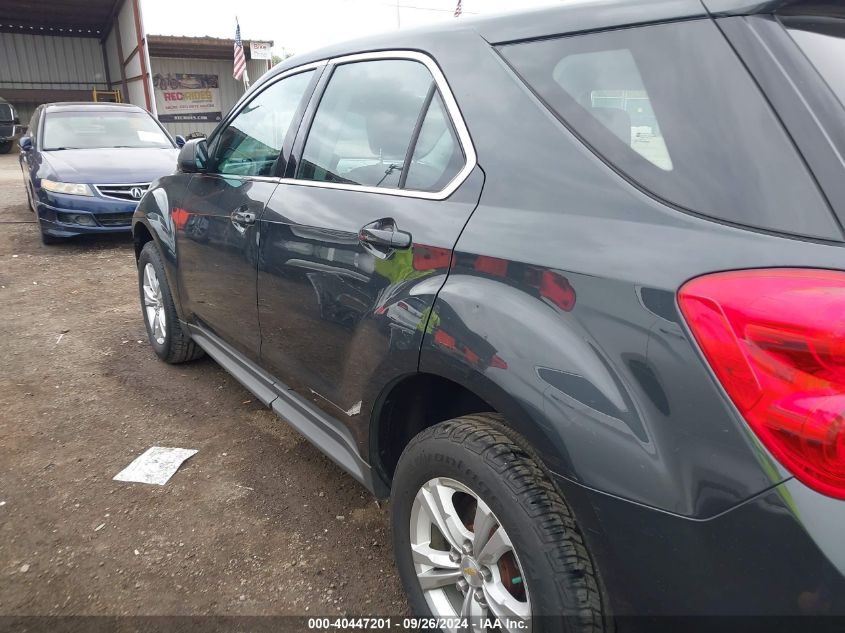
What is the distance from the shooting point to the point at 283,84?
8.95ft

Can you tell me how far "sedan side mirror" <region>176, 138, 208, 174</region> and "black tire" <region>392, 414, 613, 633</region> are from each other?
210 cm

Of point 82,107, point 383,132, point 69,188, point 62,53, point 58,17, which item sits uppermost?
point 58,17

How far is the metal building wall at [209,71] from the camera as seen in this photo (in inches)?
1020

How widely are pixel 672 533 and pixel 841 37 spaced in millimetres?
1052

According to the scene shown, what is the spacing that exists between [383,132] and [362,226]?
1.28ft

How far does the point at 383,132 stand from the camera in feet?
6.91

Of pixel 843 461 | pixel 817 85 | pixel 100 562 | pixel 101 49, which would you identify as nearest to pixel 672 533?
pixel 843 461

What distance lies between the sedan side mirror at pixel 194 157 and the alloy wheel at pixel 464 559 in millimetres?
2147

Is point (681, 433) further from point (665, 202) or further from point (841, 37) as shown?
point (841, 37)

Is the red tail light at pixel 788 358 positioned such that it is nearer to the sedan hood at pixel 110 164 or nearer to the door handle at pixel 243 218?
the door handle at pixel 243 218

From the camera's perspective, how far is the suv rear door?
1.71 metres

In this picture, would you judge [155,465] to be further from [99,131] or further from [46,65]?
[46,65]

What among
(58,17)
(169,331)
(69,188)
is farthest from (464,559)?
(58,17)

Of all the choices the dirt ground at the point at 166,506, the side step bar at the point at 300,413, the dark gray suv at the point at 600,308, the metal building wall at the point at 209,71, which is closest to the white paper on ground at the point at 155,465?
the dirt ground at the point at 166,506
